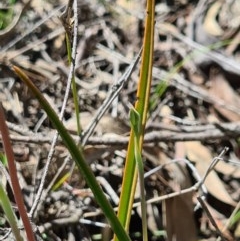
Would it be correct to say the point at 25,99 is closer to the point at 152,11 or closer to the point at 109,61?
the point at 109,61

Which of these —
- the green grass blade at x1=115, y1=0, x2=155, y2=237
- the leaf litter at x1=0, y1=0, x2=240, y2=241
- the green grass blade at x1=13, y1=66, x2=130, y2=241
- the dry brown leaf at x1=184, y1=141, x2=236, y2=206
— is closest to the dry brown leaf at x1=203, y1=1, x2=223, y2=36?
the leaf litter at x1=0, y1=0, x2=240, y2=241

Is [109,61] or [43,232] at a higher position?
[109,61]

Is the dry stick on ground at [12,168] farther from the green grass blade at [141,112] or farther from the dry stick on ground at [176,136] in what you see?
the dry stick on ground at [176,136]

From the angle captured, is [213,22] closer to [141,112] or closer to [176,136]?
[176,136]

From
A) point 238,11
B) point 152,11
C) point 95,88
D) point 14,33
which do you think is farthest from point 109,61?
point 152,11

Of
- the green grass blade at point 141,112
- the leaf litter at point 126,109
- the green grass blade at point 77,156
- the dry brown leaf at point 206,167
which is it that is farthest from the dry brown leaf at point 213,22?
the green grass blade at point 77,156

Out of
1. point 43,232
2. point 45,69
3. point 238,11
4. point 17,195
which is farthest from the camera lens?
point 238,11
